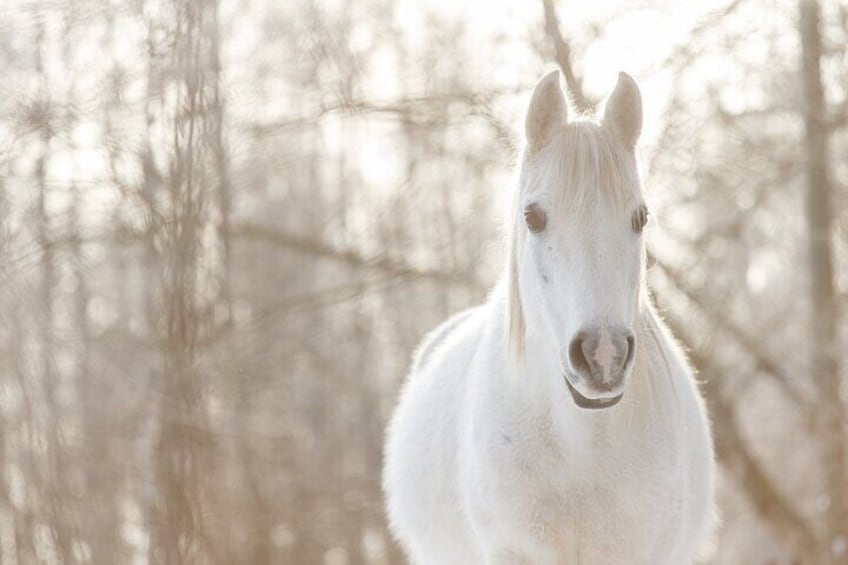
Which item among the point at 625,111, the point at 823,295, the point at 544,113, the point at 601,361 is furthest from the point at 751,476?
the point at 601,361

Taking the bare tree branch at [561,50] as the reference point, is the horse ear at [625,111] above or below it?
below

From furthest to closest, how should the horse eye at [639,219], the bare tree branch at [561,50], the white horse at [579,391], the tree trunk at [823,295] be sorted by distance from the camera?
1. the tree trunk at [823,295]
2. the bare tree branch at [561,50]
3. the horse eye at [639,219]
4. the white horse at [579,391]

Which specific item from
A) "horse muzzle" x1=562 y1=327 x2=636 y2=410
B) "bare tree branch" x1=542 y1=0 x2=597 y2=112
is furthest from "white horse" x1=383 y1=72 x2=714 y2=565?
"bare tree branch" x1=542 y1=0 x2=597 y2=112

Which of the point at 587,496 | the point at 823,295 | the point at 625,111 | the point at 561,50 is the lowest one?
the point at 823,295

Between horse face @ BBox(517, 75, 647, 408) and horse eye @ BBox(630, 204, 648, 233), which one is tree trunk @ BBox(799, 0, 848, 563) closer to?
horse face @ BBox(517, 75, 647, 408)

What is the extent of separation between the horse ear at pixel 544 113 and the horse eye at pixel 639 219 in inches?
16.7

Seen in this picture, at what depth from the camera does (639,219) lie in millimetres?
3721

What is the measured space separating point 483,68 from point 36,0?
513 cm

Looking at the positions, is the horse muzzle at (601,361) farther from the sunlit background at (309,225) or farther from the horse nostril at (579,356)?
the sunlit background at (309,225)

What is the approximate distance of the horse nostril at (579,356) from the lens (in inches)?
133

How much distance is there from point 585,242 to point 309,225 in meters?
12.9

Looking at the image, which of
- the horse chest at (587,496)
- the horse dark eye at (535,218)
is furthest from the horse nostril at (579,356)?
the horse chest at (587,496)

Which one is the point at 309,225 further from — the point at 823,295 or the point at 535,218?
the point at 535,218

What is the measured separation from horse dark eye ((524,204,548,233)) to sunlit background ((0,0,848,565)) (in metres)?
0.54
